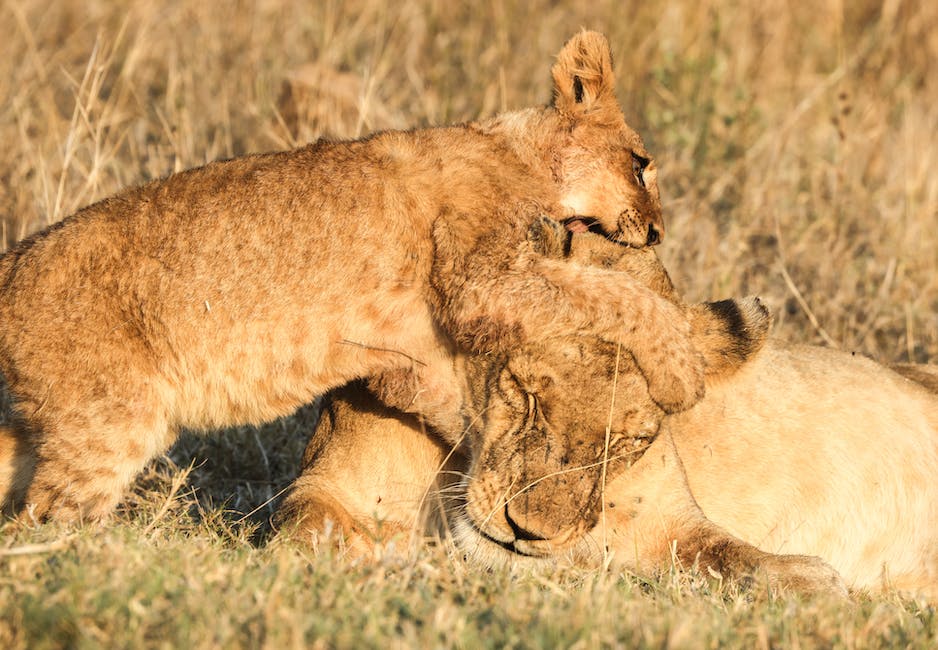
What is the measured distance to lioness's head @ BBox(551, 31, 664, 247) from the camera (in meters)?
3.58

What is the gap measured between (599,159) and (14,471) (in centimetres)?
190

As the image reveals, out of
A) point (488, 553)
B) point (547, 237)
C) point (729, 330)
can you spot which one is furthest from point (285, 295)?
point (729, 330)

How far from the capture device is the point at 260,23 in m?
7.41

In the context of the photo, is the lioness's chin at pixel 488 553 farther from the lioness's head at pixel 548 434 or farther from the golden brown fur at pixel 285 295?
the golden brown fur at pixel 285 295

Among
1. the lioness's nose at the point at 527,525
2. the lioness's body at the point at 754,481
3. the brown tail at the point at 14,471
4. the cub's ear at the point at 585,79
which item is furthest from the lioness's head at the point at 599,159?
the brown tail at the point at 14,471

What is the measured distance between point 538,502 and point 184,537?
0.91 meters

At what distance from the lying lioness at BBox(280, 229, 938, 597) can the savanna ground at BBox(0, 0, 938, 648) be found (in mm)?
200

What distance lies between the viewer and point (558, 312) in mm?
3152

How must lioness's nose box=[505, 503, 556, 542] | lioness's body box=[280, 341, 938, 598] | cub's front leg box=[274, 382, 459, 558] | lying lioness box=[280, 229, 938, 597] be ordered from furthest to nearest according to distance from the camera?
cub's front leg box=[274, 382, 459, 558], lioness's body box=[280, 341, 938, 598], lying lioness box=[280, 229, 938, 597], lioness's nose box=[505, 503, 556, 542]

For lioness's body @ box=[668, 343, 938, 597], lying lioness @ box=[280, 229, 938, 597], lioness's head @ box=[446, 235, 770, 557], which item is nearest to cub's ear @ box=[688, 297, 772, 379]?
lying lioness @ box=[280, 229, 938, 597]

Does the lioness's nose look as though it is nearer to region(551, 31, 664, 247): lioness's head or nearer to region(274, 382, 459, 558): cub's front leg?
region(274, 382, 459, 558): cub's front leg

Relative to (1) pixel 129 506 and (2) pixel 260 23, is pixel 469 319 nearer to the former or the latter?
(1) pixel 129 506

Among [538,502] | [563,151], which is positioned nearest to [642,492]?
[538,502]

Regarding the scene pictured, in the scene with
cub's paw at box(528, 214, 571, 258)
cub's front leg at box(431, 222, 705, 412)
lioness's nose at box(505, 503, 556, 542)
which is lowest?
lioness's nose at box(505, 503, 556, 542)
